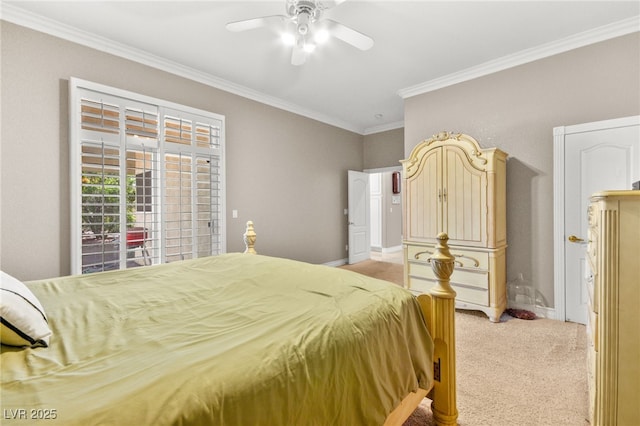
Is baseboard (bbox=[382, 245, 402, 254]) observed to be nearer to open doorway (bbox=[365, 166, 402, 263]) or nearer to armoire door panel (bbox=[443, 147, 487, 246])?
open doorway (bbox=[365, 166, 402, 263])

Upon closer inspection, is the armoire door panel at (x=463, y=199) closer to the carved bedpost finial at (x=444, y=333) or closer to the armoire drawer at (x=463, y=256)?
the armoire drawer at (x=463, y=256)

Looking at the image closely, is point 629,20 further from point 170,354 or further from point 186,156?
point 186,156

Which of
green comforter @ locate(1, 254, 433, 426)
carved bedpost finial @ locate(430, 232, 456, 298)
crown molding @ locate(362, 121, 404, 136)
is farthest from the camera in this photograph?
crown molding @ locate(362, 121, 404, 136)

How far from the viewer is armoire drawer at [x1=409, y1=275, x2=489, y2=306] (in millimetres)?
2957

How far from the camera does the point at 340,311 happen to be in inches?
44.9

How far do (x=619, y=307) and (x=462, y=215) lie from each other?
6.78 ft

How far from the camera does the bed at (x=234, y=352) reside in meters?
0.65

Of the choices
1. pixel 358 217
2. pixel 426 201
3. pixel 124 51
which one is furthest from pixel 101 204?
pixel 358 217

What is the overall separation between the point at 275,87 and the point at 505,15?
8.69 feet

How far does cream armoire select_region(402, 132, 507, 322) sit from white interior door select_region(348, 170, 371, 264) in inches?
86.5

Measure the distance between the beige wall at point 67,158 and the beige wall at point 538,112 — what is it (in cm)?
246

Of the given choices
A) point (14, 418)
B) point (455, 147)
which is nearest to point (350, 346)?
point (14, 418)

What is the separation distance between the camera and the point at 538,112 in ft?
10.0

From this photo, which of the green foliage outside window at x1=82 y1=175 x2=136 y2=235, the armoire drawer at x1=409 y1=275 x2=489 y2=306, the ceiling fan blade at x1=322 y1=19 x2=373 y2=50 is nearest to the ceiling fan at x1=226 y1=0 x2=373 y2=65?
the ceiling fan blade at x1=322 y1=19 x2=373 y2=50
